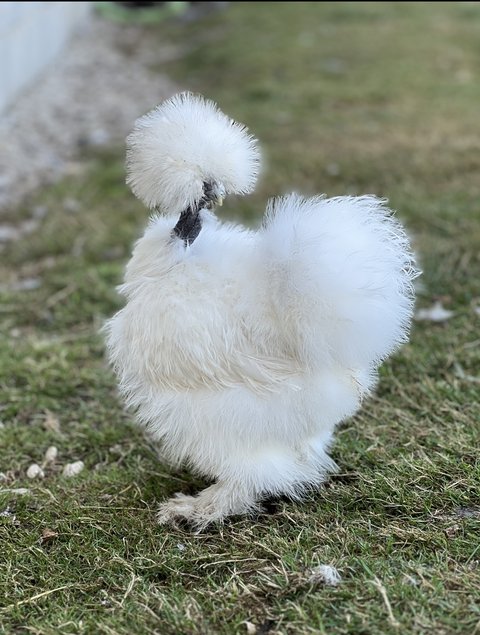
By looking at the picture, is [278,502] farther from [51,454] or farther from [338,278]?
[51,454]

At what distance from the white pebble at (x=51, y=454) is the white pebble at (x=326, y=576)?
110 centimetres

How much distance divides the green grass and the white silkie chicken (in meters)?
0.24

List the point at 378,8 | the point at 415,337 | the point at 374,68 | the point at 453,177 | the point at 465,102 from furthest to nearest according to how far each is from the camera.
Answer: the point at 378,8 → the point at 374,68 → the point at 465,102 → the point at 453,177 → the point at 415,337

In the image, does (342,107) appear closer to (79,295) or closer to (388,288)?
(79,295)

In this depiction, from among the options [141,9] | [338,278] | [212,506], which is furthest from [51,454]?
[141,9]

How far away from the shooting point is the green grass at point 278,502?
183 centimetres

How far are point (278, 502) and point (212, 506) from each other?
0.67 ft

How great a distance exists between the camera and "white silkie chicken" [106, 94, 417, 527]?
1.88m

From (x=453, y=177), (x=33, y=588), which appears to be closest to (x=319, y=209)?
(x=33, y=588)

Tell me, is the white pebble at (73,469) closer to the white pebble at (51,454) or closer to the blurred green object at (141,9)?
the white pebble at (51,454)

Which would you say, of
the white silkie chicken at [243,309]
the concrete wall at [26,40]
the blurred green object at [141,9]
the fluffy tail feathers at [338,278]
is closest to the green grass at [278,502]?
the white silkie chicken at [243,309]

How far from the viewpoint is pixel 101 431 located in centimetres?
276

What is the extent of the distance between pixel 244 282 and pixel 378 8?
9086 millimetres

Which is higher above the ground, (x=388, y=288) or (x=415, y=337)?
(x=388, y=288)
